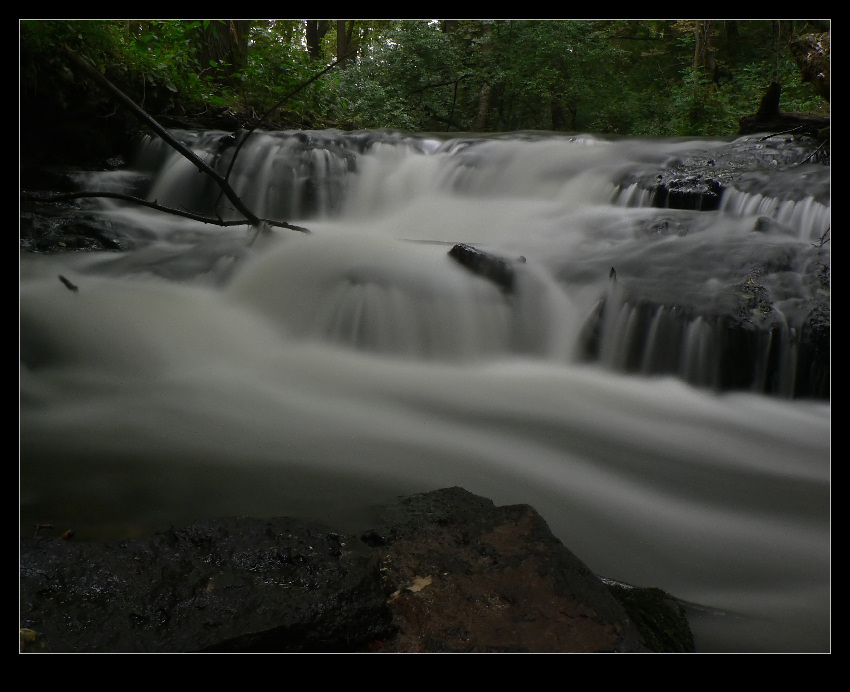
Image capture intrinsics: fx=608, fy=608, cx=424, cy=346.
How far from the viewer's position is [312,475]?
100 inches

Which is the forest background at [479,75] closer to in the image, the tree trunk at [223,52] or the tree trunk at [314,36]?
the tree trunk at [223,52]

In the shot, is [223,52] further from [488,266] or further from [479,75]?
[488,266]

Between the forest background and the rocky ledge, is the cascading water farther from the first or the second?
the forest background

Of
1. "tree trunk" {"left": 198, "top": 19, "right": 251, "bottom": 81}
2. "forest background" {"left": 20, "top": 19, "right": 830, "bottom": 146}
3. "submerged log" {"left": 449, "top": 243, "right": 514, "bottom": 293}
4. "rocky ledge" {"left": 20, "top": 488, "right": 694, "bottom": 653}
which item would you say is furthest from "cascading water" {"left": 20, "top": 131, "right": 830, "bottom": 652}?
"tree trunk" {"left": 198, "top": 19, "right": 251, "bottom": 81}

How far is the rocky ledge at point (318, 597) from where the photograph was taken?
139 centimetres

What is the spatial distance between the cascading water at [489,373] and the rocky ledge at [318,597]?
1.60ft

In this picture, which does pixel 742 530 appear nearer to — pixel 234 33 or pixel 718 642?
pixel 718 642

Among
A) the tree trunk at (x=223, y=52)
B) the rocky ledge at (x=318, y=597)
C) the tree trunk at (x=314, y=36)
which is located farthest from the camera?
the tree trunk at (x=314, y=36)

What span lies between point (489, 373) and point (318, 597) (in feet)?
8.35

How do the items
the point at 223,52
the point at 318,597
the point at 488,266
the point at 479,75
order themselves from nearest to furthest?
1. the point at 318,597
2. the point at 488,266
3. the point at 223,52
4. the point at 479,75

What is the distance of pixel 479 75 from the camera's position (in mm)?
13195

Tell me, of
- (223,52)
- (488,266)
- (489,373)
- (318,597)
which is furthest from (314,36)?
(318,597)

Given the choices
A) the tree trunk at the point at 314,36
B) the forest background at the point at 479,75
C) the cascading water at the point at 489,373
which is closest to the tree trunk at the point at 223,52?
the forest background at the point at 479,75

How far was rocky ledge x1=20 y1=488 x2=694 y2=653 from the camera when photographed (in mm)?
1386
